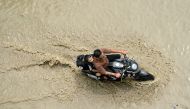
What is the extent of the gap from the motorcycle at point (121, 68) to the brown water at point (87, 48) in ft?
0.97

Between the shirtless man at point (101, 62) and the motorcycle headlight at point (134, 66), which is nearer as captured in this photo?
the shirtless man at point (101, 62)

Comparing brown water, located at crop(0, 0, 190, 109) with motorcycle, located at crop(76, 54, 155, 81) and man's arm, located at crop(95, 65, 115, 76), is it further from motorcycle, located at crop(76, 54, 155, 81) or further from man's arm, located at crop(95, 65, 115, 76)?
man's arm, located at crop(95, 65, 115, 76)

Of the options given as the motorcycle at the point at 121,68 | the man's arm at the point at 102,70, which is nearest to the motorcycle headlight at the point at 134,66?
the motorcycle at the point at 121,68

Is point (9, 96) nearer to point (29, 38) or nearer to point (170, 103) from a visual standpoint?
point (29, 38)

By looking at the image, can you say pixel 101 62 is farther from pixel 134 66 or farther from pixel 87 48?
pixel 87 48

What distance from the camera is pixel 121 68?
7.27 m

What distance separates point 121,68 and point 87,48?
1259mm

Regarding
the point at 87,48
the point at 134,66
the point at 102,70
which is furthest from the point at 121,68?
the point at 87,48

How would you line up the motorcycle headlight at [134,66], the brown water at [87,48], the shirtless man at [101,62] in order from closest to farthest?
the shirtless man at [101,62] → the motorcycle headlight at [134,66] → the brown water at [87,48]

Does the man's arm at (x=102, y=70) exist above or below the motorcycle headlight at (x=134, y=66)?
below

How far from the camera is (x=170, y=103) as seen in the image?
754cm

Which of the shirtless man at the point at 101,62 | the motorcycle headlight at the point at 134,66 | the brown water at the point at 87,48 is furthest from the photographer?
the brown water at the point at 87,48

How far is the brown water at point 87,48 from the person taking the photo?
7.71 m

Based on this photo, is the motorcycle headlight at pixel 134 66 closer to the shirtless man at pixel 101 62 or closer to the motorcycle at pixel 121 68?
the motorcycle at pixel 121 68
